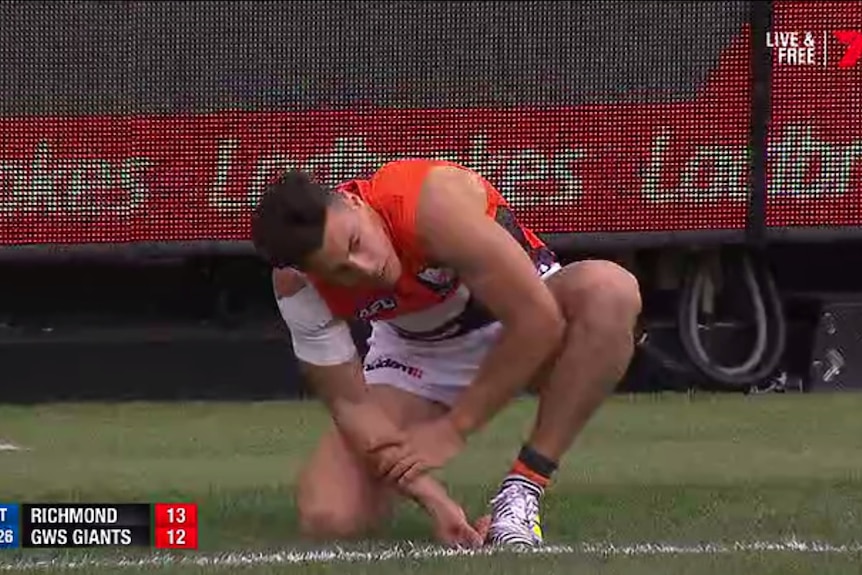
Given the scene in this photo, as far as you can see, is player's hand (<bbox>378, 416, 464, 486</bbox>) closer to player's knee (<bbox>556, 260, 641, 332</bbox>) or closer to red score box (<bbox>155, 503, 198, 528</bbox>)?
player's knee (<bbox>556, 260, 641, 332</bbox>)

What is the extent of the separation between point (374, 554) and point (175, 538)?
473 mm

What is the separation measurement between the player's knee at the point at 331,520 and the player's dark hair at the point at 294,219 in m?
0.64

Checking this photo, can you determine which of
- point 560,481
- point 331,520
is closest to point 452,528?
point 331,520

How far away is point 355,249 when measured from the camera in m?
4.18

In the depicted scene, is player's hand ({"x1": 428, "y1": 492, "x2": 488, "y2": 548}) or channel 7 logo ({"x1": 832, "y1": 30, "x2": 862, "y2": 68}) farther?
channel 7 logo ({"x1": 832, "y1": 30, "x2": 862, "y2": 68})

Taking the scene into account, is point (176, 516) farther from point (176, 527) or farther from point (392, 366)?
point (392, 366)

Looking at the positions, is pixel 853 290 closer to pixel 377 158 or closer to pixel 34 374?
pixel 377 158

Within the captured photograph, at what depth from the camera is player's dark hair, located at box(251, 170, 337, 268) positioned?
4.11m

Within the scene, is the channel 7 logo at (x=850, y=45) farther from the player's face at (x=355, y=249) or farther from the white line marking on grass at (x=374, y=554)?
the player's face at (x=355, y=249)

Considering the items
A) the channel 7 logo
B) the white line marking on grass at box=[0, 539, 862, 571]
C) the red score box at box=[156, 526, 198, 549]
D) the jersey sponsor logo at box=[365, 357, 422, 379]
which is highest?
the channel 7 logo

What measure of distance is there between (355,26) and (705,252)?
1586mm

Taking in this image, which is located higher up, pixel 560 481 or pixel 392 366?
pixel 392 366

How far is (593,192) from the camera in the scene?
761 centimetres

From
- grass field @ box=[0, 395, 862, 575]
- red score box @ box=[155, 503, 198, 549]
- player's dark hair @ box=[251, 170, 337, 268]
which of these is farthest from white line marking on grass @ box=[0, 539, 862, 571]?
player's dark hair @ box=[251, 170, 337, 268]
